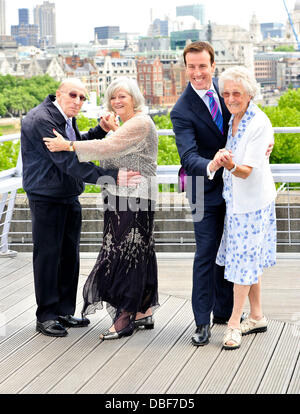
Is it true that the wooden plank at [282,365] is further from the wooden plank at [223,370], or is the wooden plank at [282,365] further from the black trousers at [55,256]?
the black trousers at [55,256]

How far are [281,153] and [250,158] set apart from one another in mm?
34229

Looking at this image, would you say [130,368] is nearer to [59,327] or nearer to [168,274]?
[59,327]

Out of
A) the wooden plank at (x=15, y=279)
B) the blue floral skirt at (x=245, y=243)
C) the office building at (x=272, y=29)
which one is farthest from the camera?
the office building at (x=272, y=29)

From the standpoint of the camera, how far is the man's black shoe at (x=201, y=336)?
318 cm

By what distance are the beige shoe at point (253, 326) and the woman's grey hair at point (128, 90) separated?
1122 mm

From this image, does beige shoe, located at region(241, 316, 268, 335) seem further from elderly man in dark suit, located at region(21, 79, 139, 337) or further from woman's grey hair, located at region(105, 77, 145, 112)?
woman's grey hair, located at region(105, 77, 145, 112)

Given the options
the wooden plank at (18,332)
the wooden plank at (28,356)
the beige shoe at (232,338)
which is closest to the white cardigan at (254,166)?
the beige shoe at (232,338)

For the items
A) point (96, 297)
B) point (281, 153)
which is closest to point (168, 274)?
point (96, 297)

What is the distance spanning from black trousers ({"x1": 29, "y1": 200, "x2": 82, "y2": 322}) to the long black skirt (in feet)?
0.59

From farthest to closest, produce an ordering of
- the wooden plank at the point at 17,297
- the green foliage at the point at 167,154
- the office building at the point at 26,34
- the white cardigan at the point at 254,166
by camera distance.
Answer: the office building at the point at 26,34 → the green foliage at the point at 167,154 → the wooden plank at the point at 17,297 → the white cardigan at the point at 254,166

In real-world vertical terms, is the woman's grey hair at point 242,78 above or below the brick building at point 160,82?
below

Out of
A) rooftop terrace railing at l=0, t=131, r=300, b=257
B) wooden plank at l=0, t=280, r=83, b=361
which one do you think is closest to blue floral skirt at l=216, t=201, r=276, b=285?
wooden plank at l=0, t=280, r=83, b=361

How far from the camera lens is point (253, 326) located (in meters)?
3.32

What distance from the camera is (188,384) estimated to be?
2.74 m
